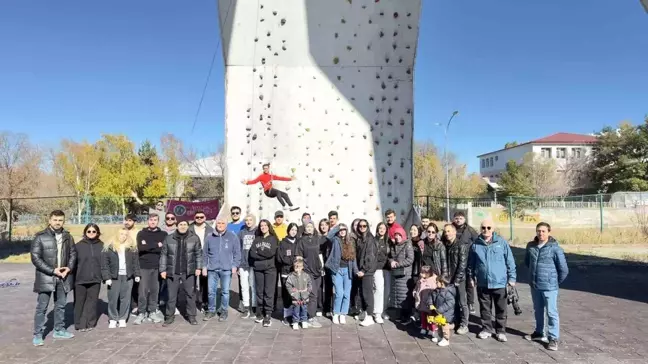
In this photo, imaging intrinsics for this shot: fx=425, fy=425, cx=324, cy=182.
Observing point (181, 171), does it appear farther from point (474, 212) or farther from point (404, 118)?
point (404, 118)

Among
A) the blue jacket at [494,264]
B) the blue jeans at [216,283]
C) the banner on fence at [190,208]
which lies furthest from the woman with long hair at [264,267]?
the banner on fence at [190,208]

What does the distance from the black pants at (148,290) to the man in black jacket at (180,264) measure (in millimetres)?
174

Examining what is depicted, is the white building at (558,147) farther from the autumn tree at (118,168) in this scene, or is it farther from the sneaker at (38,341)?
the sneaker at (38,341)

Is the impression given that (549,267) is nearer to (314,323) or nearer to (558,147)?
(314,323)

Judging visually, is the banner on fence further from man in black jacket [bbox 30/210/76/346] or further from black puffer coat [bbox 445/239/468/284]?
black puffer coat [bbox 445/239/468/284]

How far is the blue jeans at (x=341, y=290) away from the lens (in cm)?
587

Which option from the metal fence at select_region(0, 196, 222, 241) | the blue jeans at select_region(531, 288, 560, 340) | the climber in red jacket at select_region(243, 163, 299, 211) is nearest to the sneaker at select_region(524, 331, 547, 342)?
the blue jeans at select_region(531, 288, 560, 340)

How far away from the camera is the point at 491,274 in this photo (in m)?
5.02

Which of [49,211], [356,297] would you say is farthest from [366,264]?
[49,211]

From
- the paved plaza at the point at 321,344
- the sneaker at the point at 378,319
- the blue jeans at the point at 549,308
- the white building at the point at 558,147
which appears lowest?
the paved plaza at the point at 321,344

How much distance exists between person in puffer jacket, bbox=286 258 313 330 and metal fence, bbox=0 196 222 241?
474 inches

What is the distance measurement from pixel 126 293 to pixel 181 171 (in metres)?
38.8

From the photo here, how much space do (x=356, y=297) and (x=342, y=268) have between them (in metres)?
0.68

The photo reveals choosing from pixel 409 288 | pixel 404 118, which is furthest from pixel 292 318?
pixel 404 118
